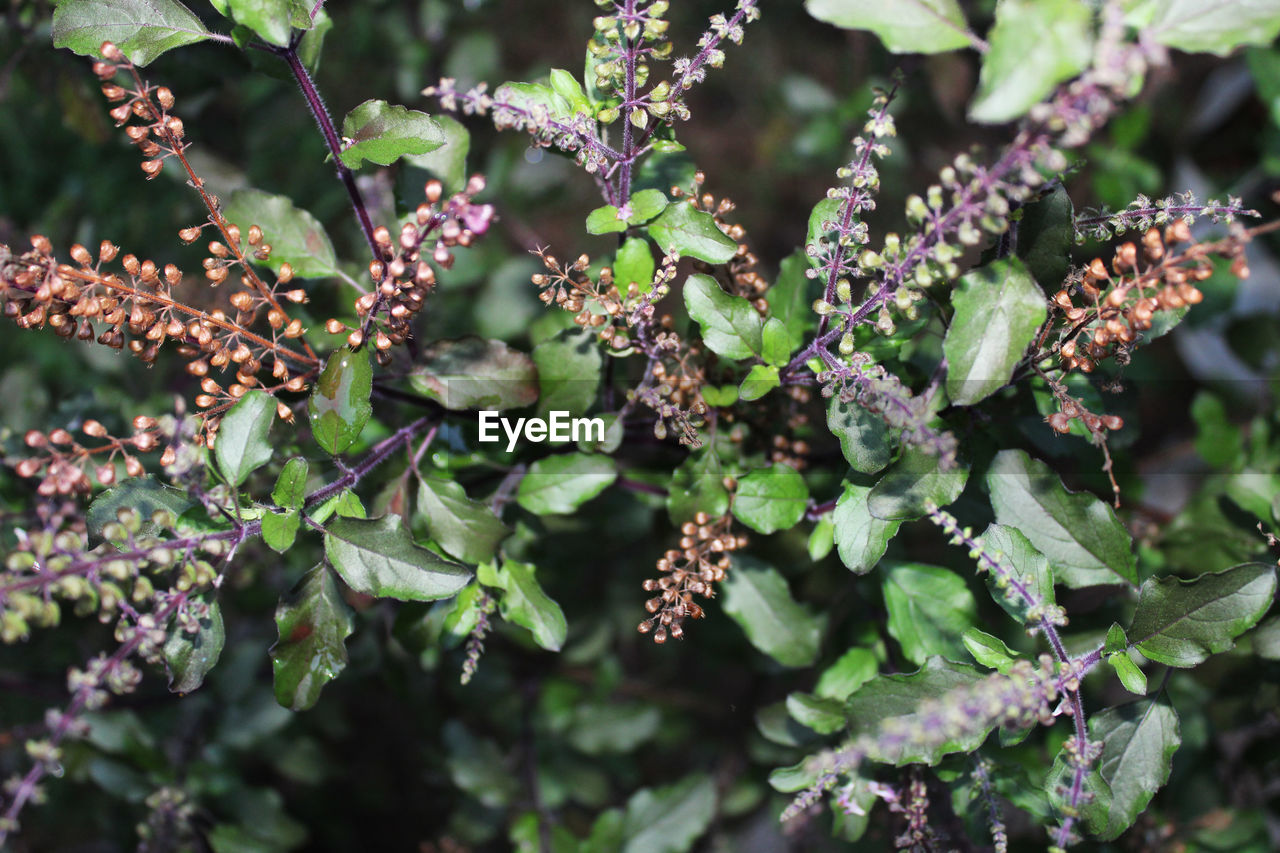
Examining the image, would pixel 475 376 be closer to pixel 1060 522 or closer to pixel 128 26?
pixel 128 26

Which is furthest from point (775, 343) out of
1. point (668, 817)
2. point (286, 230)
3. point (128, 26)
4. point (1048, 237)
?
point (668, 817)

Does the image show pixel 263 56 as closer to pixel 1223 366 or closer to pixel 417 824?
pixel 417 824

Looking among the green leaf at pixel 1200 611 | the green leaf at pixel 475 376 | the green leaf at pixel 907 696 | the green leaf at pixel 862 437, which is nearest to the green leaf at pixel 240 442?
the green leaf at pixel 475 376

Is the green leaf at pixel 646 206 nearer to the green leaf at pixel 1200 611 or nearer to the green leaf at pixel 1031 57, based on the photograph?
the green leaf at pixel 1031 57

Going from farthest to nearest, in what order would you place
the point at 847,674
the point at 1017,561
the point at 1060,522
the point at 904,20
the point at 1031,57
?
the point at 847,674
the point at 1060,522
the point at 1017,561
the point at 904,20
the point at 1031,57

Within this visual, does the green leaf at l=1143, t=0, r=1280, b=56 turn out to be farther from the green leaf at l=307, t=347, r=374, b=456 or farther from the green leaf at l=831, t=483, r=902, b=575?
the green leaf at l=307, t=347, r=374, b=456
